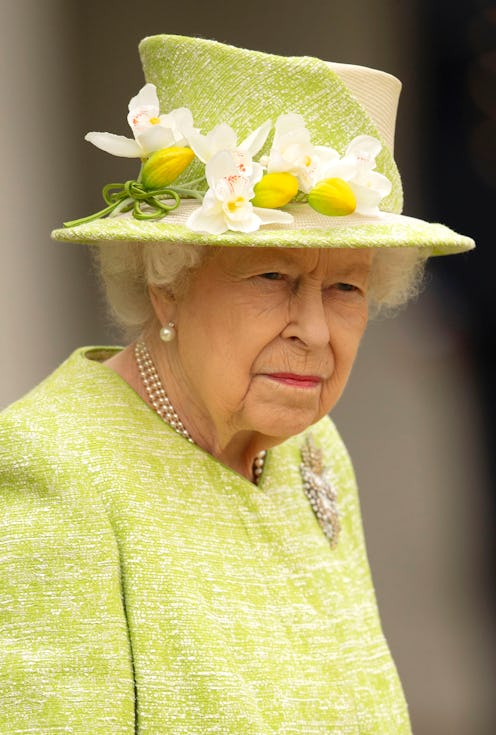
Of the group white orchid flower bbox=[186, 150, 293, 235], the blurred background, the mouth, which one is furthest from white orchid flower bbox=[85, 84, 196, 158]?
the blurred background

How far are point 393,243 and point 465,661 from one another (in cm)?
393

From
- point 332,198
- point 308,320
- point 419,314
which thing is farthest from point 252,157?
point 419,314

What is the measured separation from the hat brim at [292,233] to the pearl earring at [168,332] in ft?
0.79

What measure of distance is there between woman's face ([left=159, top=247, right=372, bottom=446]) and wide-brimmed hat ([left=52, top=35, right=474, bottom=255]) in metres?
0.13

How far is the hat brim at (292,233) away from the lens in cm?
217

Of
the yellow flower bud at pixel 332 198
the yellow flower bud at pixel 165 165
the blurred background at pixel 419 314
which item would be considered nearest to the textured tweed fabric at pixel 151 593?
the yellow flower bud at pixel 165 165

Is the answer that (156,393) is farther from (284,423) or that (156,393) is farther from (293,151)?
(293,151)

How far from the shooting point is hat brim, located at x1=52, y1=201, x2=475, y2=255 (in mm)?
2170

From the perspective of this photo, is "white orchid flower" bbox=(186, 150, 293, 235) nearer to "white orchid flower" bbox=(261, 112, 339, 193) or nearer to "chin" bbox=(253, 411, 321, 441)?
"white orchid flower" bbox=(261, 112, 339, 193)

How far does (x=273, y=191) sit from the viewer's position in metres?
2.24

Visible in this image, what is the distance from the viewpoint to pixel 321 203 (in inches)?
89.0

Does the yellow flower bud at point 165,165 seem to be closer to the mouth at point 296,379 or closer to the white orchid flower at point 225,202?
the white orchid flower at point 225,202

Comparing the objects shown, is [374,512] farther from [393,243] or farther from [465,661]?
[393,243]

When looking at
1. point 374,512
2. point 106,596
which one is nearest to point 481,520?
point 374,512
